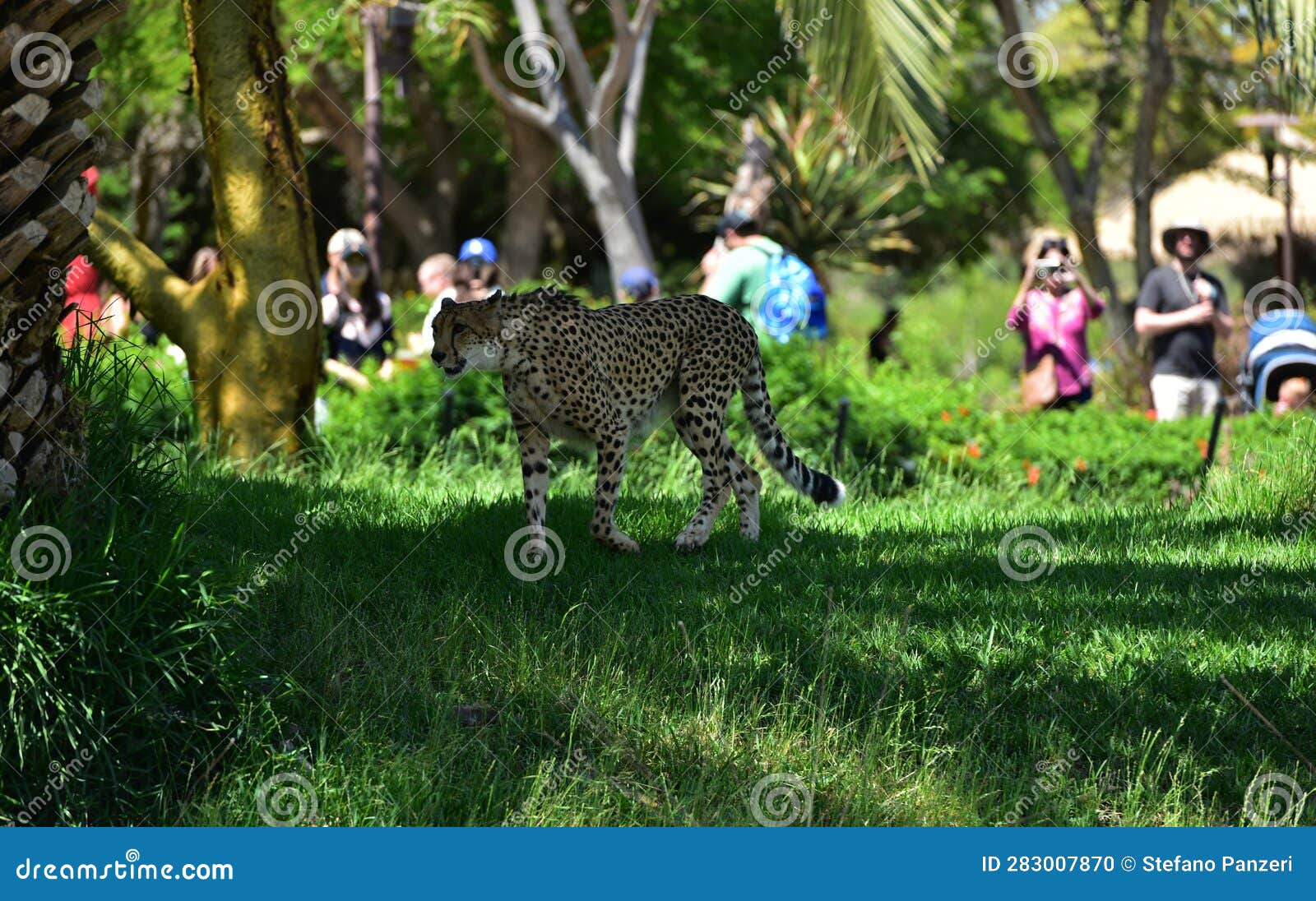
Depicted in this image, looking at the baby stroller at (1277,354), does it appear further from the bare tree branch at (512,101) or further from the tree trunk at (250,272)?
the bare tree branch at (512,101)

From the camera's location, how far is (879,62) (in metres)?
7.98

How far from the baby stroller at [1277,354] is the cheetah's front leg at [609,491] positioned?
6869 millimetres

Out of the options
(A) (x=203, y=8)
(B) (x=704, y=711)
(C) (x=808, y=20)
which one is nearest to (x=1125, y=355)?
(C) (x=808, y=20)

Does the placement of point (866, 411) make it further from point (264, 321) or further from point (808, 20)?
point (264, 321)

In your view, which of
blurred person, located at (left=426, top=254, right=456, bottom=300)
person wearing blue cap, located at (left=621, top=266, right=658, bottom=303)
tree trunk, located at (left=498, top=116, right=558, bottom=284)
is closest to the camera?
person wearing blue cap, located at (left=621, top=266, right=658, bottom=303)

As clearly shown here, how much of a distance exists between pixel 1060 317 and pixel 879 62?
186 inches

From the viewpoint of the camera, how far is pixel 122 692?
476cm

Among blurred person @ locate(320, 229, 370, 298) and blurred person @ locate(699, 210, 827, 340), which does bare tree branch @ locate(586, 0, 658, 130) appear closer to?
blurred person @ locate(699, 210, 827, 340)

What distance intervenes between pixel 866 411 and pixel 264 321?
4.25m

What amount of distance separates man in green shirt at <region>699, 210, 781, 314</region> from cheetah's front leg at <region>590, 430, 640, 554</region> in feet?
14.5

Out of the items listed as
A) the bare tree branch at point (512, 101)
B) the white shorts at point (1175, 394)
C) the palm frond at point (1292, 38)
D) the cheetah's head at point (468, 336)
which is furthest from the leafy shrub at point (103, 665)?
the bare tree branch at point (512, 101)

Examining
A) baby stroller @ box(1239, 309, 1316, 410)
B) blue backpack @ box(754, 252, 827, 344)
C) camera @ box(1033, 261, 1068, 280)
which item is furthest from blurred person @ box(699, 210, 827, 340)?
baby stroller @ box(1239, 309, 1316, 410)

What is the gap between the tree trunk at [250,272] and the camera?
28.9 feet

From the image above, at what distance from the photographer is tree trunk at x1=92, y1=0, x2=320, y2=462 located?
8.80m
